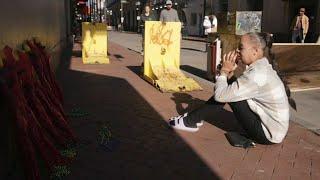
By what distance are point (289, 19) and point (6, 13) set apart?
26045 mm

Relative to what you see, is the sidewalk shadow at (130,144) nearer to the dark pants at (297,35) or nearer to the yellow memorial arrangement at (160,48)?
the yellow memorial arrangement at (160,48)

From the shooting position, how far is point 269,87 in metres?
4.70

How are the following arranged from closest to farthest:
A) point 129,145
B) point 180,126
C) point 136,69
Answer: point 129,145, point 180,126, point 136,69

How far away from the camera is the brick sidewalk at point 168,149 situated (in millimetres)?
4246

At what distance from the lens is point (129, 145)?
16.4 feet

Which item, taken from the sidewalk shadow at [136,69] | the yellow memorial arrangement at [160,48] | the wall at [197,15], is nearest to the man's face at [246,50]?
the yellow memorial arrangement at [160,48]

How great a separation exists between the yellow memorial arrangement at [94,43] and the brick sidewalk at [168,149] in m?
6.10

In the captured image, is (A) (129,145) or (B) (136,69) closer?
(A) (129,145)

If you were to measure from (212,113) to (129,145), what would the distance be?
1.02 m

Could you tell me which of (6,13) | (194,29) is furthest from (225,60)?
(194,29)

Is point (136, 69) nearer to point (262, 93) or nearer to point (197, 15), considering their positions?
point (262, 93)

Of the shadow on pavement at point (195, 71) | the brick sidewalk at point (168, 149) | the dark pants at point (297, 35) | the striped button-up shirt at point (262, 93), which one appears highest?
the dark pants at point (297, 35)

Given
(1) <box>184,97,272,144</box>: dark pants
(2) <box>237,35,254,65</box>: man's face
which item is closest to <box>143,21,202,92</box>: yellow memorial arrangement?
(1) <box>184,97,272,144</box>: dark pants

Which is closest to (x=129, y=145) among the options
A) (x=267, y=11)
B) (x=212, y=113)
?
(x=212, y=113)
